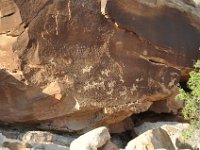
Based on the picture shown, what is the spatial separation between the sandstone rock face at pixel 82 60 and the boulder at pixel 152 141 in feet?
6.23

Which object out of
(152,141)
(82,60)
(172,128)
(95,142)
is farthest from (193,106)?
(82,60)

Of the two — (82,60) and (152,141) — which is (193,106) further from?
(82,60)

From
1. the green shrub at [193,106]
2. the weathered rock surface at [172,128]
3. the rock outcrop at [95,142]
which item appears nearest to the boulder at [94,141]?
the rock outcrop at [95,142]

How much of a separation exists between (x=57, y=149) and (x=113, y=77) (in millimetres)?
3296

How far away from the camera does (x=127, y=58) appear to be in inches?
473

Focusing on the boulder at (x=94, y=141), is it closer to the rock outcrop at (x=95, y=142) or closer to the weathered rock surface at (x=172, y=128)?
the rock outcrop at (x=95, y=142)

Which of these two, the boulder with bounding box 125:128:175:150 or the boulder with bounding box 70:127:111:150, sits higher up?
the boulder with bounding box 70:127:111:150

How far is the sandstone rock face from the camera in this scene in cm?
1138

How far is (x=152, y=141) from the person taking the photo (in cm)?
977

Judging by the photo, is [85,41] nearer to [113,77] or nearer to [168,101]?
[113,77]

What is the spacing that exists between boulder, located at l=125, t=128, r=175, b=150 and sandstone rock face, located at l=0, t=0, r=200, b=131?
1.90 m

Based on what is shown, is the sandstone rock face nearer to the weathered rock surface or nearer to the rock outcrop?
the weathered rock surface

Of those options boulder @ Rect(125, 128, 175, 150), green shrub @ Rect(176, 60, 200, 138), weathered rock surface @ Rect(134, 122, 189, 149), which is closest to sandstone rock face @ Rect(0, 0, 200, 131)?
weathered rock surface @ Rect(134, 122, 189, 149)

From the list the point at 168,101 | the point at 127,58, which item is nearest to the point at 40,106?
the point at 127,58
